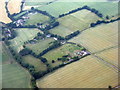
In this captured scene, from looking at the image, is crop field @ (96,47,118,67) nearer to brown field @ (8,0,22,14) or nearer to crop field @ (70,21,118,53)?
crop field @ (70,21,118,53)

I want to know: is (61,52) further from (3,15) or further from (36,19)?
(3,15)

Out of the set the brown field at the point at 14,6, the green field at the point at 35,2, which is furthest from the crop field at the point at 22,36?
the green field at the point at 35,2

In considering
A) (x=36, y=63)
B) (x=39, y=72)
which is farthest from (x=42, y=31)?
(x=39, y=72)

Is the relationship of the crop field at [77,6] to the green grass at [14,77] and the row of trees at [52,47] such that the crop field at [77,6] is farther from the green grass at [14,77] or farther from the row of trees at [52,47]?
the green grass at [14,77]

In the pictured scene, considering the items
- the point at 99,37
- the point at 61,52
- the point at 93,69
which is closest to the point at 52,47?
Result: the point at 61,52

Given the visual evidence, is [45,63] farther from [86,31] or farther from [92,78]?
[86,31]
